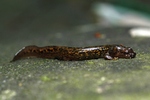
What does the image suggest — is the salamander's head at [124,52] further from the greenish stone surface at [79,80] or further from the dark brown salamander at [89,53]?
the greenish stone surface at [79,80]

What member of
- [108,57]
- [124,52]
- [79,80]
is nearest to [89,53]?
[108,57]

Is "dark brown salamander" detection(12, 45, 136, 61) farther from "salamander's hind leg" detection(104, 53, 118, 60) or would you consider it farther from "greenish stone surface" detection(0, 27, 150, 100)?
"greenish stone surface" detection(0, 27, 150, 100)

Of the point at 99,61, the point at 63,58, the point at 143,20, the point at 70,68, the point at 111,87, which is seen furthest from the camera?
the point at 143,20

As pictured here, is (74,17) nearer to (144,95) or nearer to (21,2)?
(21,2)

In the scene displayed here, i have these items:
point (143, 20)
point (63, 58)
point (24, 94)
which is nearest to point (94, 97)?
point (24, 94)

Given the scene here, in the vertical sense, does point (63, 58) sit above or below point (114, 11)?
below

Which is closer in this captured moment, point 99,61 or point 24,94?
point 24,94

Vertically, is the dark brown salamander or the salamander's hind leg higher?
the dark brown salamander

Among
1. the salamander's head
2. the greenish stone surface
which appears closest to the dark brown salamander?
the salamander's head

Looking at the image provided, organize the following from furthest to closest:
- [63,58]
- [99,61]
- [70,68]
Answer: [63,58]
[99,61]
[70,68]

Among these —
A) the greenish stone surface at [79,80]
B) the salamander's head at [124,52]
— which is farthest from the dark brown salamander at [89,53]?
the greenish stone surface at [79,80]
